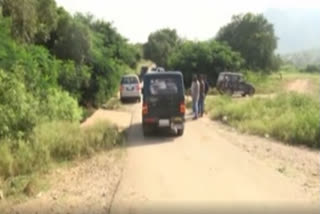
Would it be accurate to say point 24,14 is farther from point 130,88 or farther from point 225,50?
point 225,50

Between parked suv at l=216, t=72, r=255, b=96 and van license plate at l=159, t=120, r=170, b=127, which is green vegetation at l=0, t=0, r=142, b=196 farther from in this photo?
parked suv at l=216, t=72, r=255, b=96

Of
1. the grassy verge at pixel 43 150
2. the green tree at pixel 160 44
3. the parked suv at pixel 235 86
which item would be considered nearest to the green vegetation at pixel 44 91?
the grassy verge at pixel 43 150

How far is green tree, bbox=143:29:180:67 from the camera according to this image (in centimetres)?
10881

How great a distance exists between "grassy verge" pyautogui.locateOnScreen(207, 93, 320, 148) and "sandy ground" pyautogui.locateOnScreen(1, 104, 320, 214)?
37.5 inches

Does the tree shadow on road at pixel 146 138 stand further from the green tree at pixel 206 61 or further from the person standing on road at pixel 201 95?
the green tree at pixel 206 61

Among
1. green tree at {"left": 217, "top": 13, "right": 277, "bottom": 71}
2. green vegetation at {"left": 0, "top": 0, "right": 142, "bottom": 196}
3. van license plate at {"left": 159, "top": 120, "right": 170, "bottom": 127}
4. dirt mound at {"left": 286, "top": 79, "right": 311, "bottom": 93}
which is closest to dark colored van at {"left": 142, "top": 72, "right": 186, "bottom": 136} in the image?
van license plate at {"left": 159, "top": 120, "right": 170, "bottom": 127}

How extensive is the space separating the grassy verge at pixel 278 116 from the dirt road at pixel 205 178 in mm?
1366

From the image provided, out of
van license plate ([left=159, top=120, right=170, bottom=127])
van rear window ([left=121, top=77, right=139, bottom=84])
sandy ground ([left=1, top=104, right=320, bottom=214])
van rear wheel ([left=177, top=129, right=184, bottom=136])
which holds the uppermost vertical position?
van rear window ([left=121, top=77, right=139, bottom=84])

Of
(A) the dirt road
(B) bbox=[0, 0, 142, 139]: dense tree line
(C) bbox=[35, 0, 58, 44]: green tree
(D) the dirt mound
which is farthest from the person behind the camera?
(D) the dirt mound

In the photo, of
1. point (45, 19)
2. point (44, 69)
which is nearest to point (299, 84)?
point (45, 19)

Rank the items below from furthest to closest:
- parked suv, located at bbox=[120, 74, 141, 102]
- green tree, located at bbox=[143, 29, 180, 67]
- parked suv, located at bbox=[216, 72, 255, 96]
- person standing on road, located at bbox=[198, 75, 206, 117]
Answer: green tree, located at bbox=[143, 29, 180, 67] → parked suv, located at bbox=[216, 72, 255, 96] → parked suv, located at bbox=[120, 74, 141, 102] → person standing on road, located at bbox=[198, 75, 206, 117]

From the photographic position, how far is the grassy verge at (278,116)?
1700 centimetres

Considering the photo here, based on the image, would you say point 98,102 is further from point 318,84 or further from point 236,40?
point 236,40

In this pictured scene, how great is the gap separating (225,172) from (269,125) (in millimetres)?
7205
